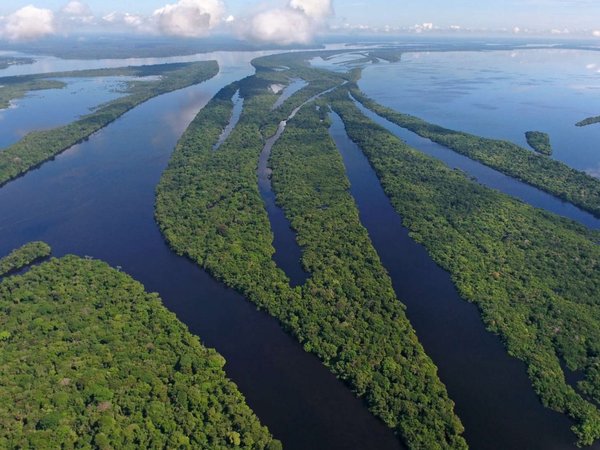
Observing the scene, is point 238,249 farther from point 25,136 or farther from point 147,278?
point 25,136

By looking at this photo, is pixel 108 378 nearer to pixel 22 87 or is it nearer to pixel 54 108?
pixel 54 108

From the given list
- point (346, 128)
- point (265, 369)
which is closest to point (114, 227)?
point (265, 369)

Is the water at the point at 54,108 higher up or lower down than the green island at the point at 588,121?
higher up

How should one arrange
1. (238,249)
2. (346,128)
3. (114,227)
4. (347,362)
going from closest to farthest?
(347,362) → (238,249) → (114,227) → (346,128)

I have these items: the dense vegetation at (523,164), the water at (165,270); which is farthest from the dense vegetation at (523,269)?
the water at (165,270)

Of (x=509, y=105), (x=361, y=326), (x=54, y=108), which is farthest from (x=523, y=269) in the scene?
(x=54, y=108)

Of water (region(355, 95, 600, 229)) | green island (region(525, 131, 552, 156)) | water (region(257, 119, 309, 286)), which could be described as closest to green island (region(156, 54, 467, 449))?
water (region(257, 119, 309, 286))

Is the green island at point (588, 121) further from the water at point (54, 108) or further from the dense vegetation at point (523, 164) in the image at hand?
the water at point (54, 108)
